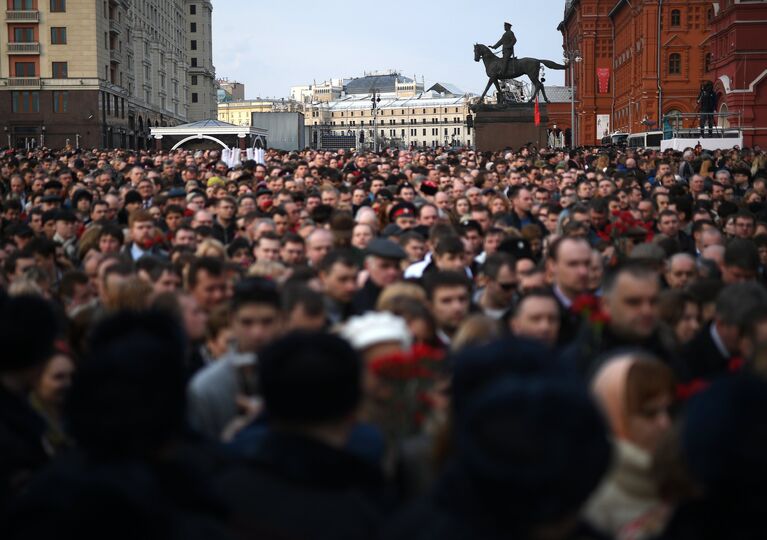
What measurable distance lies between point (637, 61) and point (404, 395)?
233 feet

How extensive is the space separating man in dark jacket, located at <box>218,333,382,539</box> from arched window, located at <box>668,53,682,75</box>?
223ft

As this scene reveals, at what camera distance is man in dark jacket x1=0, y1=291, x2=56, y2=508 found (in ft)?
14.4

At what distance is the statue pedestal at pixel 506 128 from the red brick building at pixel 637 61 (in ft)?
51.8

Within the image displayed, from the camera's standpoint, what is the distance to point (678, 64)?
68562 millimetres

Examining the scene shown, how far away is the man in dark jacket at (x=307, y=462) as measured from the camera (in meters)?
3.45

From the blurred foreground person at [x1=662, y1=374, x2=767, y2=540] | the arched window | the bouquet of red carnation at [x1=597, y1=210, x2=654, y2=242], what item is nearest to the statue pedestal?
the bouquet of red carnation at [x1=597, y1=210, x2=654, y2=242]

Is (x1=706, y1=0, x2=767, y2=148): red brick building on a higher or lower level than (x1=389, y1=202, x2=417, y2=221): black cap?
higher

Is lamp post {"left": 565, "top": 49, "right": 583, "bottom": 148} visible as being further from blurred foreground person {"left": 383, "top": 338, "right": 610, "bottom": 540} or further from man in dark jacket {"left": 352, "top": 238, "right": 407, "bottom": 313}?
blurred foreground person {"left": 383, "top": 338, "right": 610, "bottom": 540}

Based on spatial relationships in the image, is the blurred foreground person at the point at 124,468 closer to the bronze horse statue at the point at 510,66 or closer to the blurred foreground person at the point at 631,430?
the blurred foreground person at the point at 631,430

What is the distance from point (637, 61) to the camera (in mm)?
72438

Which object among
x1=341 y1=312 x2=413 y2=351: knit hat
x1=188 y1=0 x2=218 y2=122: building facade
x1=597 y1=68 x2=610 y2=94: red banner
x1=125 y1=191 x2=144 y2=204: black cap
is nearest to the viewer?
x1=341 y1=312 x2=413 y2=351: knit hat

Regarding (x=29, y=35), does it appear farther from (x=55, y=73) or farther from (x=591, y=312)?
(x=591, y=312)

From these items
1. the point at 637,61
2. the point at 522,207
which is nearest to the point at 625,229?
the point at 522,207

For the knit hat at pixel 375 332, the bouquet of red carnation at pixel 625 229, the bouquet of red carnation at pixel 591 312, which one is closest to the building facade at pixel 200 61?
the bouquet of red carnation at pixel 625 229
